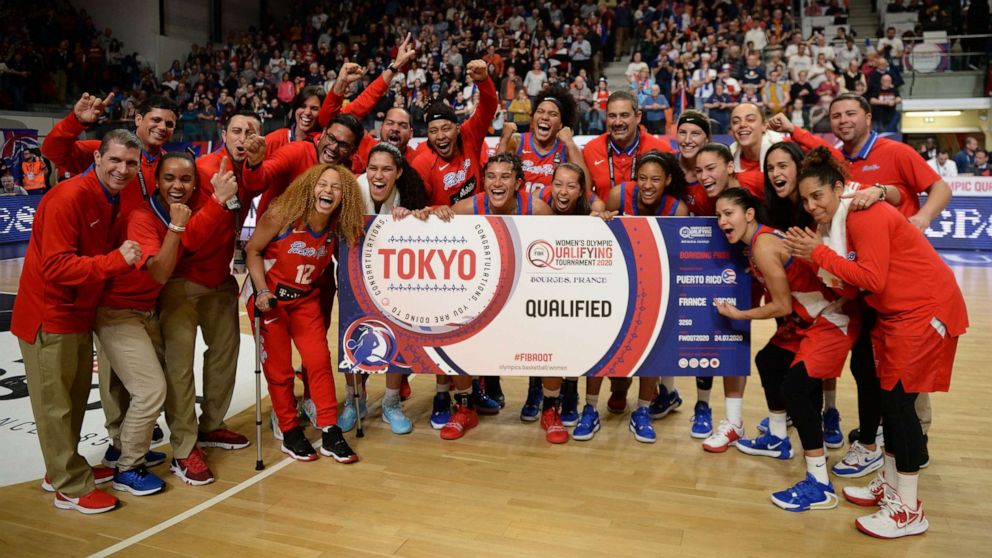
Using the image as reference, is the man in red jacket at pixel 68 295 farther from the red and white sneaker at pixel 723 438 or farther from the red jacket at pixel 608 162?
the red and white sneaker at pixel 723 438

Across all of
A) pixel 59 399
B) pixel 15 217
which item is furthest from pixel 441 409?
pixel 15 217

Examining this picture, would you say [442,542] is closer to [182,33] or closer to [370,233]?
[370,233]

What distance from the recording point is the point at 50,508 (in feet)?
11.7

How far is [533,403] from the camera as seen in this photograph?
16.4 ft

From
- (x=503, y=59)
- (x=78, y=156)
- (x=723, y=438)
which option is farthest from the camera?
(x=503, y=59)

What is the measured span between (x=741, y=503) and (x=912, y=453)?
82 centimetres

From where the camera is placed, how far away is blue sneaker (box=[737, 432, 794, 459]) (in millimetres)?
4289

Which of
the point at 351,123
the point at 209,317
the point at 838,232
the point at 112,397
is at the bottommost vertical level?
the point at 112,397

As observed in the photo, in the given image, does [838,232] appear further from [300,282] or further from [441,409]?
[300,282]

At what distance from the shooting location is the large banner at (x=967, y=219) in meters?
12.2

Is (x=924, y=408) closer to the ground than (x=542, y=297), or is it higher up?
closer to the ground

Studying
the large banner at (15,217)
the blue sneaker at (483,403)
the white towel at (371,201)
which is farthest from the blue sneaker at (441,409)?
the large banner at (15,217)

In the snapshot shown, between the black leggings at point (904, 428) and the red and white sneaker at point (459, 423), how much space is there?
7.86ft

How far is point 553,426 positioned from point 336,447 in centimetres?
132
